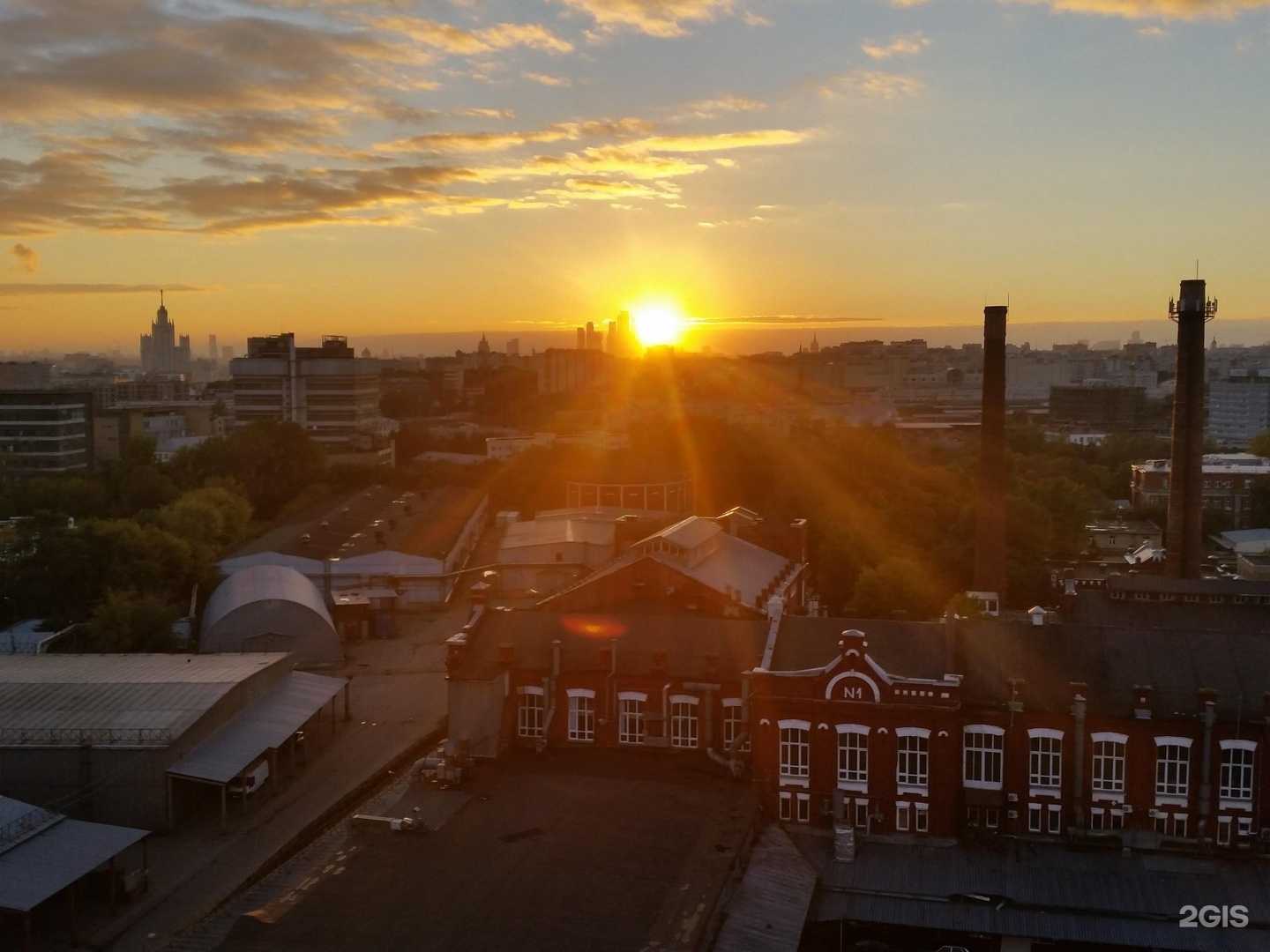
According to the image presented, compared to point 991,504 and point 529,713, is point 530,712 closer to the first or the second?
point 529,713

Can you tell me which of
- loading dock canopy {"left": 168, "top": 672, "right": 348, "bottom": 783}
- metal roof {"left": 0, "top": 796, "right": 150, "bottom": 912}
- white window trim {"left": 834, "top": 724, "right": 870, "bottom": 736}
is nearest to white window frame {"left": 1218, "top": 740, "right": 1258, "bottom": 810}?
white window trim {"left": 834, "top": 724, "right": 870, "bottom": 736}

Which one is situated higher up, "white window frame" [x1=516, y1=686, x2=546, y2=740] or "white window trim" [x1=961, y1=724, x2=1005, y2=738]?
"white window trim" [x1=961, y1=724, x2=1005, y2=738]

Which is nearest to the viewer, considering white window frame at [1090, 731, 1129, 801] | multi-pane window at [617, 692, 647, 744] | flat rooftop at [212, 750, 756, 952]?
flat rooftop at [212, 750, 756, 952]

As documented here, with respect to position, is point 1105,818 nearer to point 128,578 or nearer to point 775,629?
point 775,629

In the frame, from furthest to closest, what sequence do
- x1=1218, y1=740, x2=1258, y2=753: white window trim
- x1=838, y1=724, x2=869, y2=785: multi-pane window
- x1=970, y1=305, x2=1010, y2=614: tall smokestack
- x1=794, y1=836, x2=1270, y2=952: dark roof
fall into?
1. x1=970, y1=305, x2=1010, y2=614: tall smokestack
2. x1=838, y1=724, x2=869, y2=785: multi-pane window
3. x1=1218, y1=740, x2=1258, y2=753: white window trim
4. x1=794, y1=836, x2=1270, y2=952: dark roof

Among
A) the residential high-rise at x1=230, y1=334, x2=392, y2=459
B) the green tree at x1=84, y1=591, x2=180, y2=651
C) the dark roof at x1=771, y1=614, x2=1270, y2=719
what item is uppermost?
the residential high-rise at x1=230, y1=334, x2=392, y2=459

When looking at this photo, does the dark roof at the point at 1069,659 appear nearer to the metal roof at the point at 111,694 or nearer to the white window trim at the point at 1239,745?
the white window trim at the point at 1239,745

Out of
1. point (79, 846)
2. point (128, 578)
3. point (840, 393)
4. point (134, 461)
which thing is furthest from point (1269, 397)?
point (79, 846)

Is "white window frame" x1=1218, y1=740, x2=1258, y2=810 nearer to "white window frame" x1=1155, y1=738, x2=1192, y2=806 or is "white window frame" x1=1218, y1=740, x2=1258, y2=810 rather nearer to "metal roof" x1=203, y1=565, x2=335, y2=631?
"white window frame" x1=1155, y1=738, x2=1192, y2=806

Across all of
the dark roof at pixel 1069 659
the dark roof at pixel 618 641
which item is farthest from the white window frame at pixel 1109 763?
the dark roof at pixel 618 641
